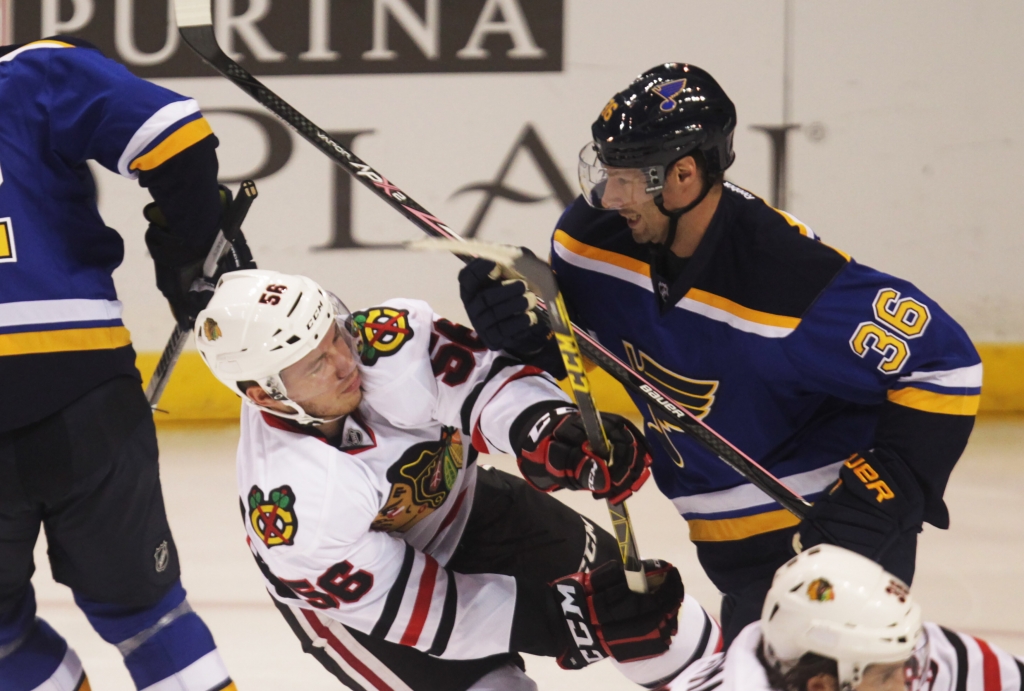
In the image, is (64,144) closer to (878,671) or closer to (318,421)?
(318,421)

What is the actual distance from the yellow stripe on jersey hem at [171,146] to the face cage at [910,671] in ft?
Answer: 4.56

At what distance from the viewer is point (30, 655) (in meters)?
2.25

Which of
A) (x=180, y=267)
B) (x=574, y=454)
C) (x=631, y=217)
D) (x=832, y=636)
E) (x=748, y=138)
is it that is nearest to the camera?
(x=832, y=636)

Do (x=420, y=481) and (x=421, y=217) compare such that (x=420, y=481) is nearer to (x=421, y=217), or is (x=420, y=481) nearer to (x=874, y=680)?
(x=421, y=217)

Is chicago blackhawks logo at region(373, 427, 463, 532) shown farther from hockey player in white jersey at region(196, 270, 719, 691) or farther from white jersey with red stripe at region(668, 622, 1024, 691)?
white jersey with red stripe at region(668, 622, 1024, 691)

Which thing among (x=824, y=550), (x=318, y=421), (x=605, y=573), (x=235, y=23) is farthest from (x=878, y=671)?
(x=235, y=23)

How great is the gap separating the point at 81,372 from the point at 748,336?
1.13 meters

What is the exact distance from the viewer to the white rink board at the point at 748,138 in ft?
14.2

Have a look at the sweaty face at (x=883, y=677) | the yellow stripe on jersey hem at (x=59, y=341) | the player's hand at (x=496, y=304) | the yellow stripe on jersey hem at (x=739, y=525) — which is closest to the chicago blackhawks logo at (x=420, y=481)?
the player's hand at (x=496, y=304)

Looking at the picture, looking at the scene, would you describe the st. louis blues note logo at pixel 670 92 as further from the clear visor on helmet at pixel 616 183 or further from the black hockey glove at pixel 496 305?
the black hockey glove at pixel 496 305

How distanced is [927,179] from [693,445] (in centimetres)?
256

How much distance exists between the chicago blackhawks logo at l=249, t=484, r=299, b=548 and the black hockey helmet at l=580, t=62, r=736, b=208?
0.74m

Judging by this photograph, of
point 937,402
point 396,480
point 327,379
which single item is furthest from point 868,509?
point 327,379

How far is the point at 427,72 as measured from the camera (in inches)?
176
